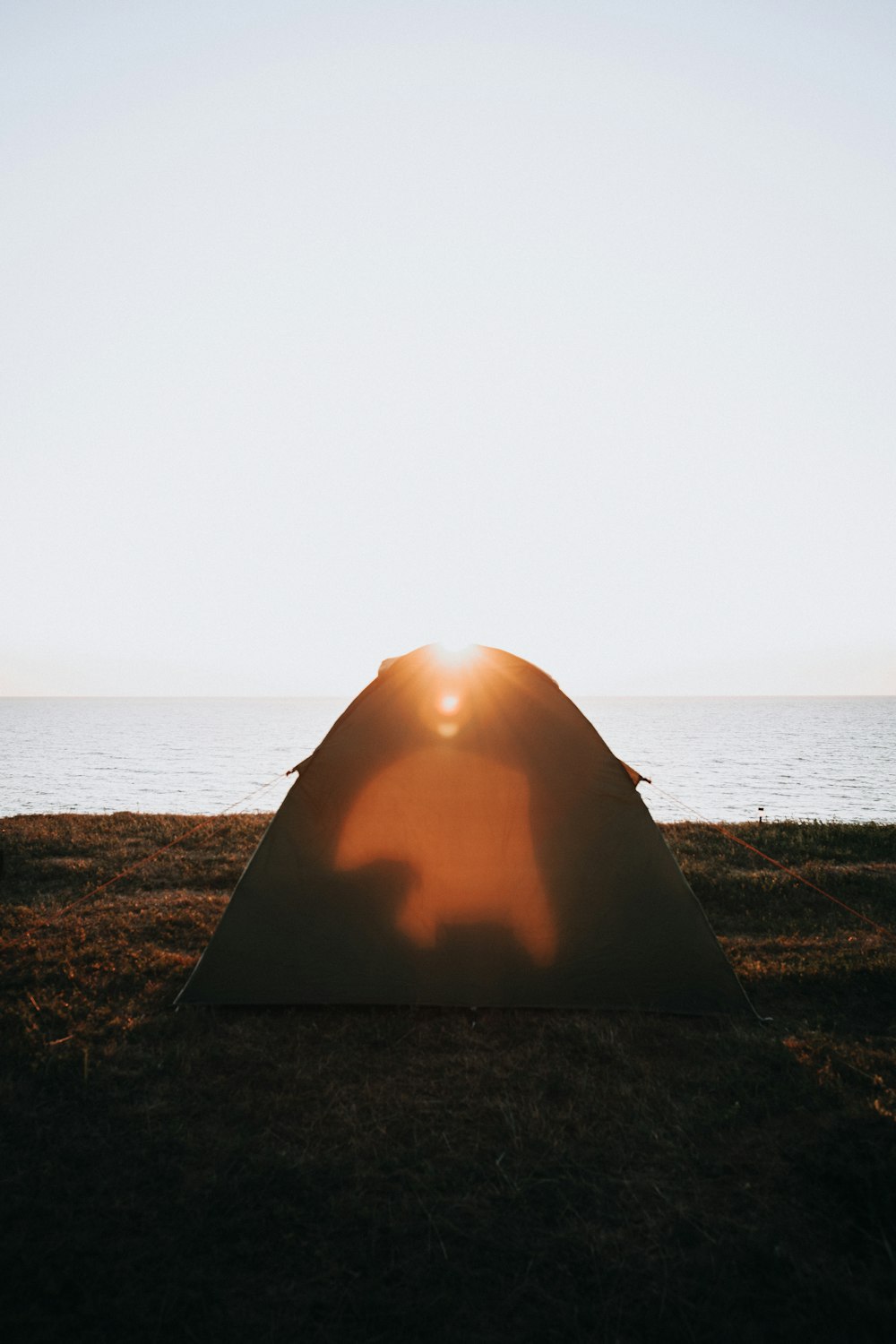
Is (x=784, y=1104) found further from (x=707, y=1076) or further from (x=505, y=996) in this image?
(x=505, y=996)

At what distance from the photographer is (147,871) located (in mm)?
10711

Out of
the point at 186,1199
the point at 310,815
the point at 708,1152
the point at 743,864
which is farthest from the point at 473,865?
the point at 743,864

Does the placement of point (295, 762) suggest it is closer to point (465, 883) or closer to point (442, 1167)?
point (465, 883)

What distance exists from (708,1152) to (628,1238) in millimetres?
982

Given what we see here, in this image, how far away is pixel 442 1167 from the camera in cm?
437

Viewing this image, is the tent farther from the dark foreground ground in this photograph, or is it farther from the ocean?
the ocean

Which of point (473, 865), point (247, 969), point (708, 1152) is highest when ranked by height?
point (473, 865)

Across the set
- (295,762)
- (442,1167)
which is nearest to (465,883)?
(442,1167)

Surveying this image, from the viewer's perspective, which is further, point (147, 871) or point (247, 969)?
point (147, 871)

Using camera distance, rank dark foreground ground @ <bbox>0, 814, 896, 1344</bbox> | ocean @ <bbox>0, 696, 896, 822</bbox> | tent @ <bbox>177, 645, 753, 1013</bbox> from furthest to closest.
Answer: ocean @ <bbox>0, 696, 896, 822</bbox>, tent @ <bbox>177, 645, 753, 1013</bbox>, dark foreground ground @ <bbox>0, 814, 896, 1344</bbox>

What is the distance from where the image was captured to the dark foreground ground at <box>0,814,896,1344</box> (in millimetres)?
3365

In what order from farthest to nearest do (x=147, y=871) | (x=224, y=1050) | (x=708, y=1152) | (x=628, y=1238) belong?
(x=147, y=871) → (x=224, y=1050) → (x=708, y=1152) → (x=628, y=1238)

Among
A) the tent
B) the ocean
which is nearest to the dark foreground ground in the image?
the tent

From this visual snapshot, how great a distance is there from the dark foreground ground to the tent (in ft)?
0.96
